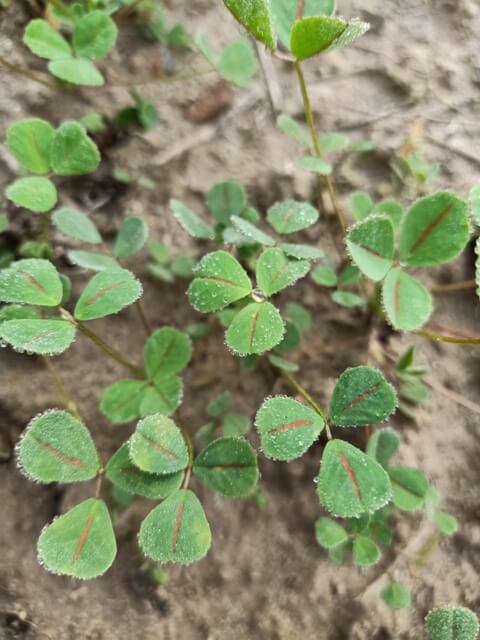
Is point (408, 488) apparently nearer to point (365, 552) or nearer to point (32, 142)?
point (365, 552)

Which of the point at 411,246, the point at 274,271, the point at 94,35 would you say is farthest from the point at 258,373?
the point at 94,35

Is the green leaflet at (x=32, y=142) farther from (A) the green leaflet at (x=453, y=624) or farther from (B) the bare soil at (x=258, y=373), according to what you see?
(A) the green leaflet at (x=453, y=624)

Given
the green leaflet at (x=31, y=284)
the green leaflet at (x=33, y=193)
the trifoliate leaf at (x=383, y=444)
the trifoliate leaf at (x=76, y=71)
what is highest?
the trifoliate leaf at (x=76, y=71)

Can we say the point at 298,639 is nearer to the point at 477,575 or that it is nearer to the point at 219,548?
the point at 219,548

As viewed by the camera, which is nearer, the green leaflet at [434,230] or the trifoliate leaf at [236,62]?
the green leaflet at [434,230]

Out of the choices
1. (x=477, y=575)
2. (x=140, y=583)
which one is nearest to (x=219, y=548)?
(x=140, y=583)

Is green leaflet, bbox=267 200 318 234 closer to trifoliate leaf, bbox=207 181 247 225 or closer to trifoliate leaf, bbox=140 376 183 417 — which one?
trifoliate leaf, bbox=207 181 247 225

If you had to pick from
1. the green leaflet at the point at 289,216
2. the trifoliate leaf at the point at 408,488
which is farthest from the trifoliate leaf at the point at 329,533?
the green leaflet at the point at 289,216

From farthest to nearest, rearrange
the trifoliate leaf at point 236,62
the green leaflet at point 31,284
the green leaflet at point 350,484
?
1. the trifoliate leaf at point 236,62
2. the green leaflet at point 31,284
3. the green leaflet at point 350,484
